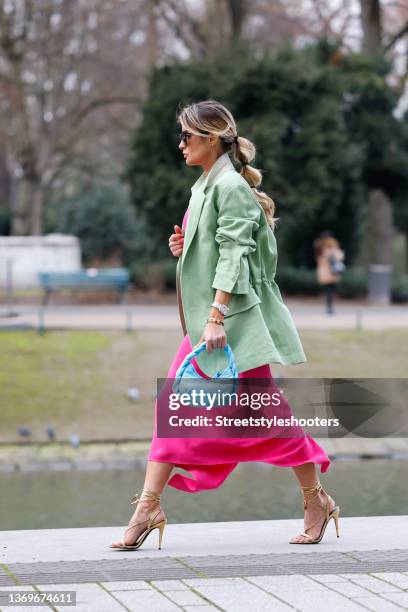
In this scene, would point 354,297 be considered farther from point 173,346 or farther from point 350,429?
point 350,429

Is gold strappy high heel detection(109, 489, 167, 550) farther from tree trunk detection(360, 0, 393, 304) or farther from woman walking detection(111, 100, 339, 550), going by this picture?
tree trunk detection(360, 0, 393, 304)

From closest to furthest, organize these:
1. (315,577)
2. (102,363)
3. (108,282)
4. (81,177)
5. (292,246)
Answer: (315,577) → (102,363) → (108,282) → (292,246) → (81,177)

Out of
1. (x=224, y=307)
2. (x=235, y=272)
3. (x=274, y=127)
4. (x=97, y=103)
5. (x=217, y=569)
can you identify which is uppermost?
(x=97, y=103)

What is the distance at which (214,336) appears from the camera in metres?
5.07

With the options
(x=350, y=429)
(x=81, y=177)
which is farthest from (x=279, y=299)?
(x=81, y=177)

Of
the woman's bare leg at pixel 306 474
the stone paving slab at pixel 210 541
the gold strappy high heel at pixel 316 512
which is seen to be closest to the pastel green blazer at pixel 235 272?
Result: the woman's bare leg at pixel 306 474

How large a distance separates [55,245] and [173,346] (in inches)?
548

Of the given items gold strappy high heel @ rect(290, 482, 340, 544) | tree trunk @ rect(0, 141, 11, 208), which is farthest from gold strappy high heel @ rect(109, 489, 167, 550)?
tree trunk @ rect(0, 141, 11, 208)

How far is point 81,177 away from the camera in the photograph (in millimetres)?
47000

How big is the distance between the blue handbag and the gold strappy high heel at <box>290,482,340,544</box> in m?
0.60

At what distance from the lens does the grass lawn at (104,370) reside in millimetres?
13891

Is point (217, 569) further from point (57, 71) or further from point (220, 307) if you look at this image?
point (57, 71)

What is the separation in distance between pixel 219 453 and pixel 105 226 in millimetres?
33349

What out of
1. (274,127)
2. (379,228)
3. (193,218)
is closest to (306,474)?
(193,218)
